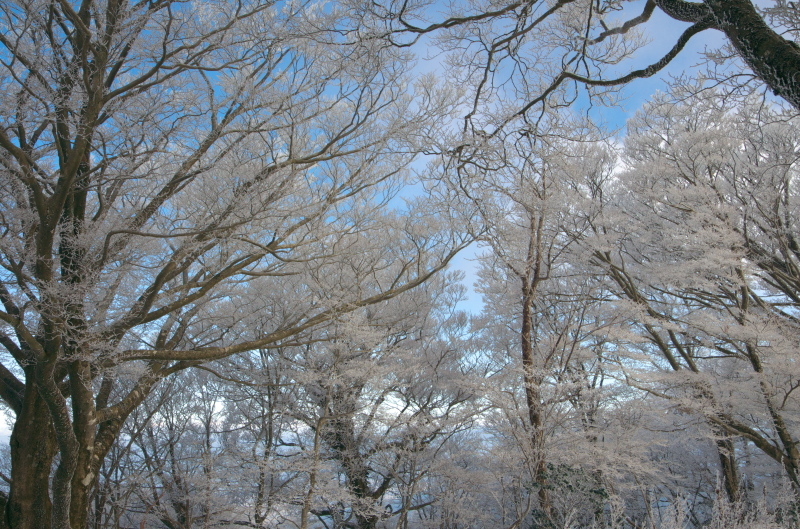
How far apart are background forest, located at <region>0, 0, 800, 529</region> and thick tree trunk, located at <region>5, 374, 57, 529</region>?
0.9 inches

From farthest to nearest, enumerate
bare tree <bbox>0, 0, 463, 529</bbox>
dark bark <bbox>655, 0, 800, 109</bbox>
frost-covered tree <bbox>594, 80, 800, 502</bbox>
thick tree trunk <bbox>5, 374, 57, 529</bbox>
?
frost-covered tree <bbox>594, 80, 800, 502</bbox> → thick tree trunk <bbox>5, 374, 57, 529</bbox> → bare tree <bbox>0, 0, 463, 529</bbox> → dark bark <bbox>655, 0, 800, 109</bbox>

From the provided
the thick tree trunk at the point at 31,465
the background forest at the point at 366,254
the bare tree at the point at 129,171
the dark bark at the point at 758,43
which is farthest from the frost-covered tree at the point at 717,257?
the thick tree trunk at the point at 31,465

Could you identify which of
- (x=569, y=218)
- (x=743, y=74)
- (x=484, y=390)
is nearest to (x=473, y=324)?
(x=569, y=218)

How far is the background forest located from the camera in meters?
4.00

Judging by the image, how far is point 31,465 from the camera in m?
4.81

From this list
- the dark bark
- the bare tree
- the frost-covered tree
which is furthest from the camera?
the frost-covered tree

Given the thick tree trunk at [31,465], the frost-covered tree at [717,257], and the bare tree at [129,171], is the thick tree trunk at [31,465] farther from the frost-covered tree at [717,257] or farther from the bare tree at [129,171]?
the frost-covered tree at [717,257]

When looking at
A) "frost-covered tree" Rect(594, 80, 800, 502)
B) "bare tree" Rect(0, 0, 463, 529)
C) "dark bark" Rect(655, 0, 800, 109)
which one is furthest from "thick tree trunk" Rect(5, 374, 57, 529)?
"frost-covered tree" Rect(594, 80, 800, 502)

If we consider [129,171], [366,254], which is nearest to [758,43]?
[129,171]

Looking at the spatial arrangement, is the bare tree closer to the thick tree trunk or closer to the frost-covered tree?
the thick tree trunk

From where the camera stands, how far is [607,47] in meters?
3.84

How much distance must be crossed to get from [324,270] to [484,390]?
4.32 metres

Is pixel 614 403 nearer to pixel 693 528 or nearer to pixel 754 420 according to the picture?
pixel 754 420

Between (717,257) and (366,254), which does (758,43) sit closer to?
(717,257)
